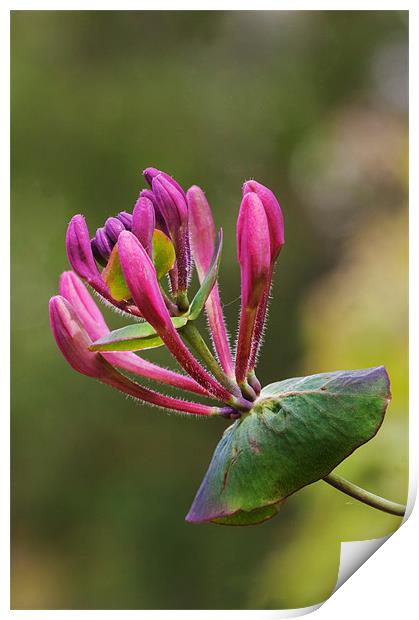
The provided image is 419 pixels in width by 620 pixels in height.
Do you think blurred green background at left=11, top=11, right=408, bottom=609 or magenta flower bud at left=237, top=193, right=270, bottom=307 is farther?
blurred green background at left=11, top=11, right=408, bottom=609

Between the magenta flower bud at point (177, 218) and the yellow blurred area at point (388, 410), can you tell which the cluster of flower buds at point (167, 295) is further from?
the yellow blurred area at point (388, 410)

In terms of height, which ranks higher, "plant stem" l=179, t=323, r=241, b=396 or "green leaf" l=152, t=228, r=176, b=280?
"green leaf" l=152, t=228, r=176, b=280

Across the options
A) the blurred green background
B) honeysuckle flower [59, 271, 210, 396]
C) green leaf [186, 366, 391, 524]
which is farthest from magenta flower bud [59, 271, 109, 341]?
the blurred green background

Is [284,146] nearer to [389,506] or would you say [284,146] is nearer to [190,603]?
[190,603]

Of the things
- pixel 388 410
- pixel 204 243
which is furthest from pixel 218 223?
pixel 204 243

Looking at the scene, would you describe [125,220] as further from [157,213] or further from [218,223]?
[218,223]

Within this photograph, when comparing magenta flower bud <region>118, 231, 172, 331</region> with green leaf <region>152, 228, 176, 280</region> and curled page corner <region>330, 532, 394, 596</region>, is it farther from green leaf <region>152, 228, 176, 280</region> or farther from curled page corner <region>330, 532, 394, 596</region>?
curled page corner <region>330, 532, 394, 596</region>
